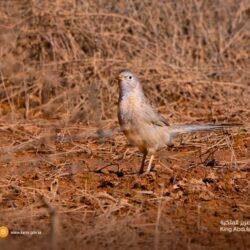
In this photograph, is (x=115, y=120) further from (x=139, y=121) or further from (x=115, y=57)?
(x=139, y=121)

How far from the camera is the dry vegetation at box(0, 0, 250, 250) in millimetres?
4914

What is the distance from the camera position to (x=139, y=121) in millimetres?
5926

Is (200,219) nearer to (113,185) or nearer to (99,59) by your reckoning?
(113,185)

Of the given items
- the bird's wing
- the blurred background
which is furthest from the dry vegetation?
the bird's wing

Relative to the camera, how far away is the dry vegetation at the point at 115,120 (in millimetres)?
4914

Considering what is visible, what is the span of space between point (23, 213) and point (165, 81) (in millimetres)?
3980

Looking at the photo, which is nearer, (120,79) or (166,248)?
(166,248)

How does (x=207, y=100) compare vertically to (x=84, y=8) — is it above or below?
below

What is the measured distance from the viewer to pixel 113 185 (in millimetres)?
5738

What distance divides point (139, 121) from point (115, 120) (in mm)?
2120

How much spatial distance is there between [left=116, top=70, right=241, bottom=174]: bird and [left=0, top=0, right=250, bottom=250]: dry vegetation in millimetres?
240

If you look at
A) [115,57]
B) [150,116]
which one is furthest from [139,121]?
[115,57]

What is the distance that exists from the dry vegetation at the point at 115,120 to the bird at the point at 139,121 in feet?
0.79

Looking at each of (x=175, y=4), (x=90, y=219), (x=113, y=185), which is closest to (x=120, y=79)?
(x=113, y=185)
